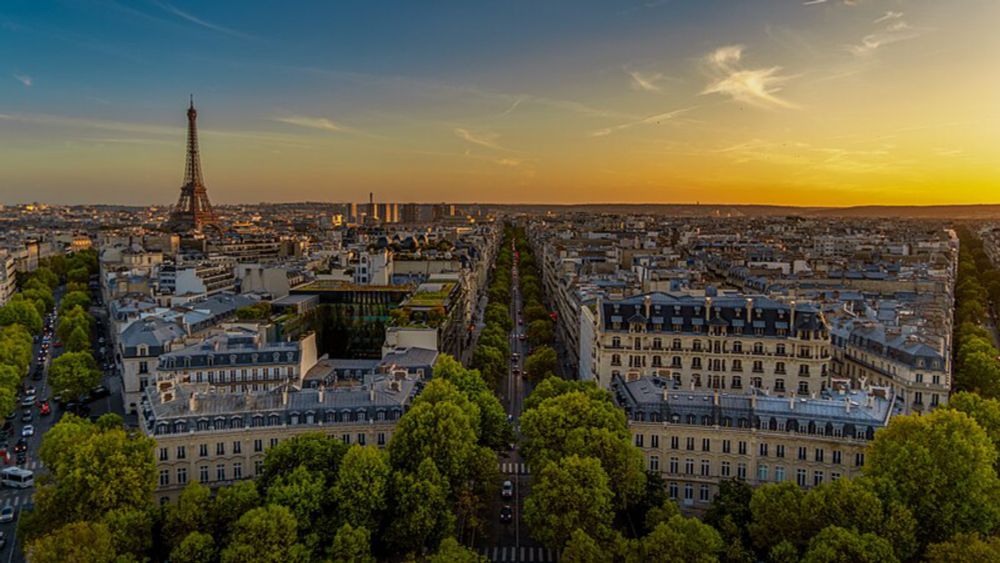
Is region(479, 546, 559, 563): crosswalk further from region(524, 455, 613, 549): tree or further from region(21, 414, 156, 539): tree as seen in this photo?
region(21, 414, 156, 539): tree

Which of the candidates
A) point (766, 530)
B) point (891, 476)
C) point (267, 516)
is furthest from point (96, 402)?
point (891, 476)

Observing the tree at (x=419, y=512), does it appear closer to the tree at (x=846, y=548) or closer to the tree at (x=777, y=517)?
the tree at (x=777, y=517)

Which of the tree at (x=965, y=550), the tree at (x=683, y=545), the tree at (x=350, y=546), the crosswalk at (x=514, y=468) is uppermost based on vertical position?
the tree at (x=965, y=550)

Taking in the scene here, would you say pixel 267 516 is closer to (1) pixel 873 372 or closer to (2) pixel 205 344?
(2) pixel 205 344

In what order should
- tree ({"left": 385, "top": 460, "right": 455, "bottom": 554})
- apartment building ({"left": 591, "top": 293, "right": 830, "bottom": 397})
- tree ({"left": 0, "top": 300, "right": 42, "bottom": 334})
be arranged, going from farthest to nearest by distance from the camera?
tree ({"left": 0, "top": 300, "right": 42, "bottom": 334})
apartment building ({"left": 591, "top": 293, "right": 830, "bottom": 397})
tree ({"left": 385, "top": 460, "right": 455, "bottom": 554})

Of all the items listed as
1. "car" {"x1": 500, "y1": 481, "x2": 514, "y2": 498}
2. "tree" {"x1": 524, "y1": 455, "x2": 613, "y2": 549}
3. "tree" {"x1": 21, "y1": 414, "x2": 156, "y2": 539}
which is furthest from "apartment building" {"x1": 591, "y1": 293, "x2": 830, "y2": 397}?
"tree" {"x1": 21, "y1": 414, "x2": 156, "y2": 539}

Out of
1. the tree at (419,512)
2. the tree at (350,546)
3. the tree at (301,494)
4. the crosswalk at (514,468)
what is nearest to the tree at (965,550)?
the tree at (419,512)

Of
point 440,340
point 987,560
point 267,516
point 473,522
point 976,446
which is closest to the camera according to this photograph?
point 987,560
